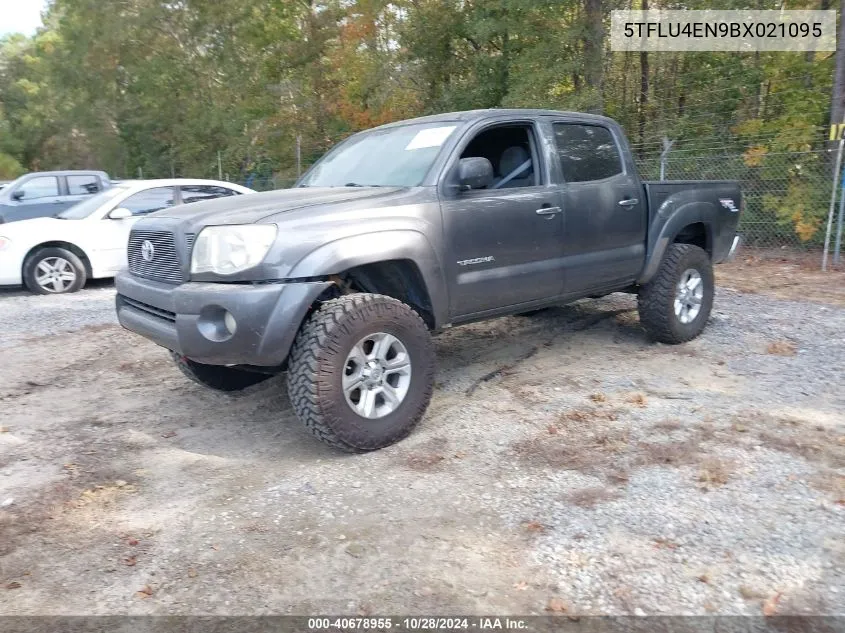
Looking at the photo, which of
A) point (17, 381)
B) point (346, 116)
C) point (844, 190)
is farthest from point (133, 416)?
point (346, 116)

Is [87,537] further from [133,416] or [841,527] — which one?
[841,527]

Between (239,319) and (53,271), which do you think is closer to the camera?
(239,319)

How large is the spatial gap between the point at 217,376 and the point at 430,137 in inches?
87.5

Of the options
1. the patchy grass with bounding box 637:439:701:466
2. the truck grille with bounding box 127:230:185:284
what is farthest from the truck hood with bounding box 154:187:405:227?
the patchy grass with bounding box 637:439:701:466

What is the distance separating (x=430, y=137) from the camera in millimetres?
4750

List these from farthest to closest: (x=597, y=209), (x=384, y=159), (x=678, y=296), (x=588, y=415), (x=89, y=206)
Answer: (x=89, y=206) < (x=678, y=296) < (x=597, y=209) < (x=384, y=159) < (x=588, y=415)

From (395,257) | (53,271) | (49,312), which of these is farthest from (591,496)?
(53,271)

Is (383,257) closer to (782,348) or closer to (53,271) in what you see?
(782,348)

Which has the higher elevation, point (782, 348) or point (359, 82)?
point (359, 82)

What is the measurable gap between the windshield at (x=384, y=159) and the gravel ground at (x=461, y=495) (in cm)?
154

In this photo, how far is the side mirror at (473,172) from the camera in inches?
171

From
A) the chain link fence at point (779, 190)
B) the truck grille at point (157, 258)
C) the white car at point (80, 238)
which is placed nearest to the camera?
the truck grille at point (157, 258)

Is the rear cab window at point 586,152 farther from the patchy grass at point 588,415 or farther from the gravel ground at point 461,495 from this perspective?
the patchy grass at point 588,415

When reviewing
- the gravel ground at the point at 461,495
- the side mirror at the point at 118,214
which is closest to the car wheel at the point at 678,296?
the gravel ground at the point at 461,495
